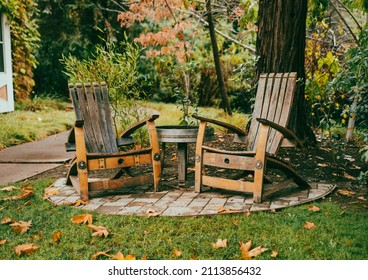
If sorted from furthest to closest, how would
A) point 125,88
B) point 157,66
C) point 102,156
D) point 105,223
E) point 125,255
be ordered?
point 157,66, point 125,88, point 102,156, point 105,223, point 125,255

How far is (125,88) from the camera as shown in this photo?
596cm

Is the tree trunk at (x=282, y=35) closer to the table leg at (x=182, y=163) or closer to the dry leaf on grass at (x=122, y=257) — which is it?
the table leg at (x=182, y=163)

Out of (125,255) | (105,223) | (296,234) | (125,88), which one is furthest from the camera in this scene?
(125,88)

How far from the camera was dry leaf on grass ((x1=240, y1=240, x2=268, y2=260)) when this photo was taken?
2795 millimetres

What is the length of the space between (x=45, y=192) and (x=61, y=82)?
9578 mm

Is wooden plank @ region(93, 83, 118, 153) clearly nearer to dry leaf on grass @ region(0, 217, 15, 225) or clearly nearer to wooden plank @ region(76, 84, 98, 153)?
wooden plank @ region(76, 84, 98, 153)

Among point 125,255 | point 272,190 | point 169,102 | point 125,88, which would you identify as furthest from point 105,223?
point 169,102

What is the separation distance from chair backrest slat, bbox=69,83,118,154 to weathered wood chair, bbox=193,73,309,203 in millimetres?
901

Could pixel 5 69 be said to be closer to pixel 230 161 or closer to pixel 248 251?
pixel 230 161

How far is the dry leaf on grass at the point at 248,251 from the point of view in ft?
9.17

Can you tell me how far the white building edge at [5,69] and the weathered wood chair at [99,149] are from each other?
5.33 m

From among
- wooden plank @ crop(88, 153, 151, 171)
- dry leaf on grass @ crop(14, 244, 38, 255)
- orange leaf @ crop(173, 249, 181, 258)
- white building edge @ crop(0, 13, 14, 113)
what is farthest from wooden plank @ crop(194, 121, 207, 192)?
white building edge @ crop(0, 13, 14, 113)

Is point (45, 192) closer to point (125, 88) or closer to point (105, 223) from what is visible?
point (105, 223)

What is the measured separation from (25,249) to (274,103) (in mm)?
2484
